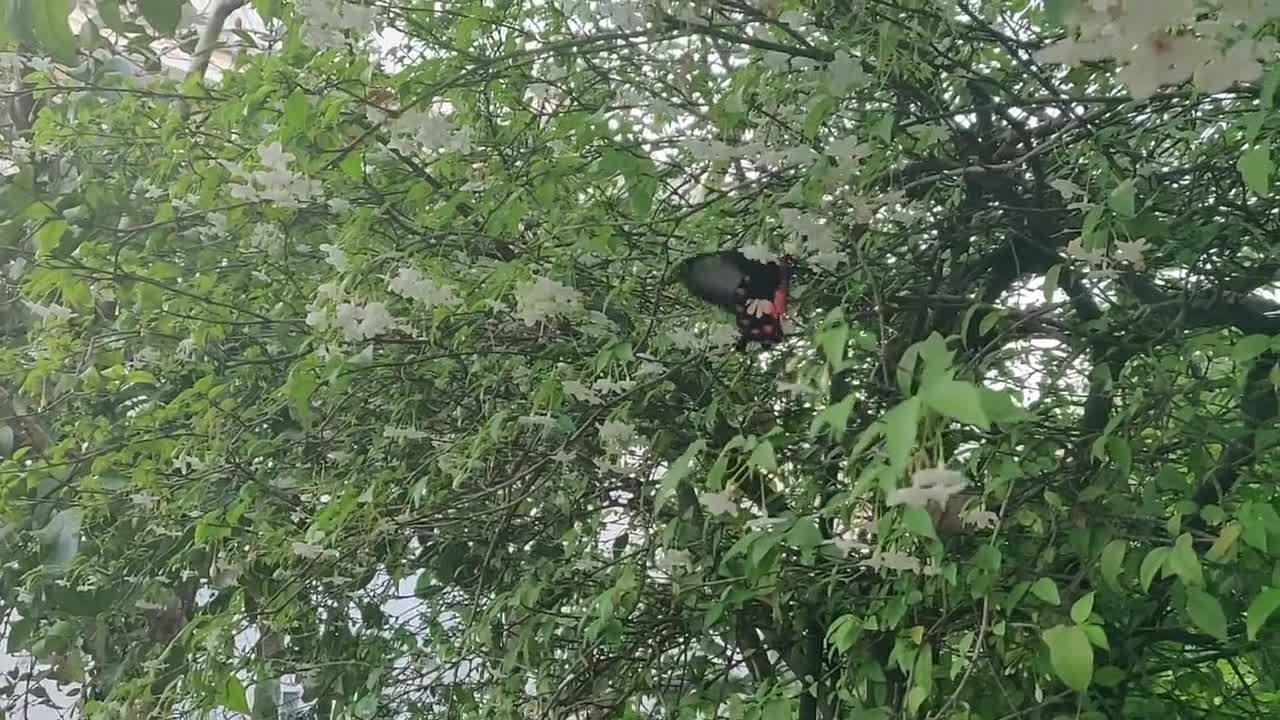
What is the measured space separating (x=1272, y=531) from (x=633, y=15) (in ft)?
2.96

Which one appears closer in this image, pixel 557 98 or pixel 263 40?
pixel 557 98

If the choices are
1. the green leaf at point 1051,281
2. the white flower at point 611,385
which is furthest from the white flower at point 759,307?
the green leaf at point 1051,281

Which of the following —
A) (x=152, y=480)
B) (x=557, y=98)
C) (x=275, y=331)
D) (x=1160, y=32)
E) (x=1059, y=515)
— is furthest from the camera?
(x=275, y=331)

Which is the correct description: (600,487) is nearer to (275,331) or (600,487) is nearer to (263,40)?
(275,331)

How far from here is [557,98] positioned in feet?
5.33

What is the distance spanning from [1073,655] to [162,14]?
0.90 metres

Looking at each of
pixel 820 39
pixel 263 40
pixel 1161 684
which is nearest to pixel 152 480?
pixel 263 40

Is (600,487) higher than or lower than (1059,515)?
lower

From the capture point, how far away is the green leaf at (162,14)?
631 millimetres

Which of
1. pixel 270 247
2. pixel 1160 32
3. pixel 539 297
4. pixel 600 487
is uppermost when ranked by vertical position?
pixel 1160 32

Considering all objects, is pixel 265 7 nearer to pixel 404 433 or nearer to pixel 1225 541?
pixel 404 433

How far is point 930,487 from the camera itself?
2.64 feet

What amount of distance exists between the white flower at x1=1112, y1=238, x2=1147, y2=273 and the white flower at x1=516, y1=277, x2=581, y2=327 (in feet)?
2.15

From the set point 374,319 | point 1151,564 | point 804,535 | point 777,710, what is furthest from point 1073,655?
point 374,319
